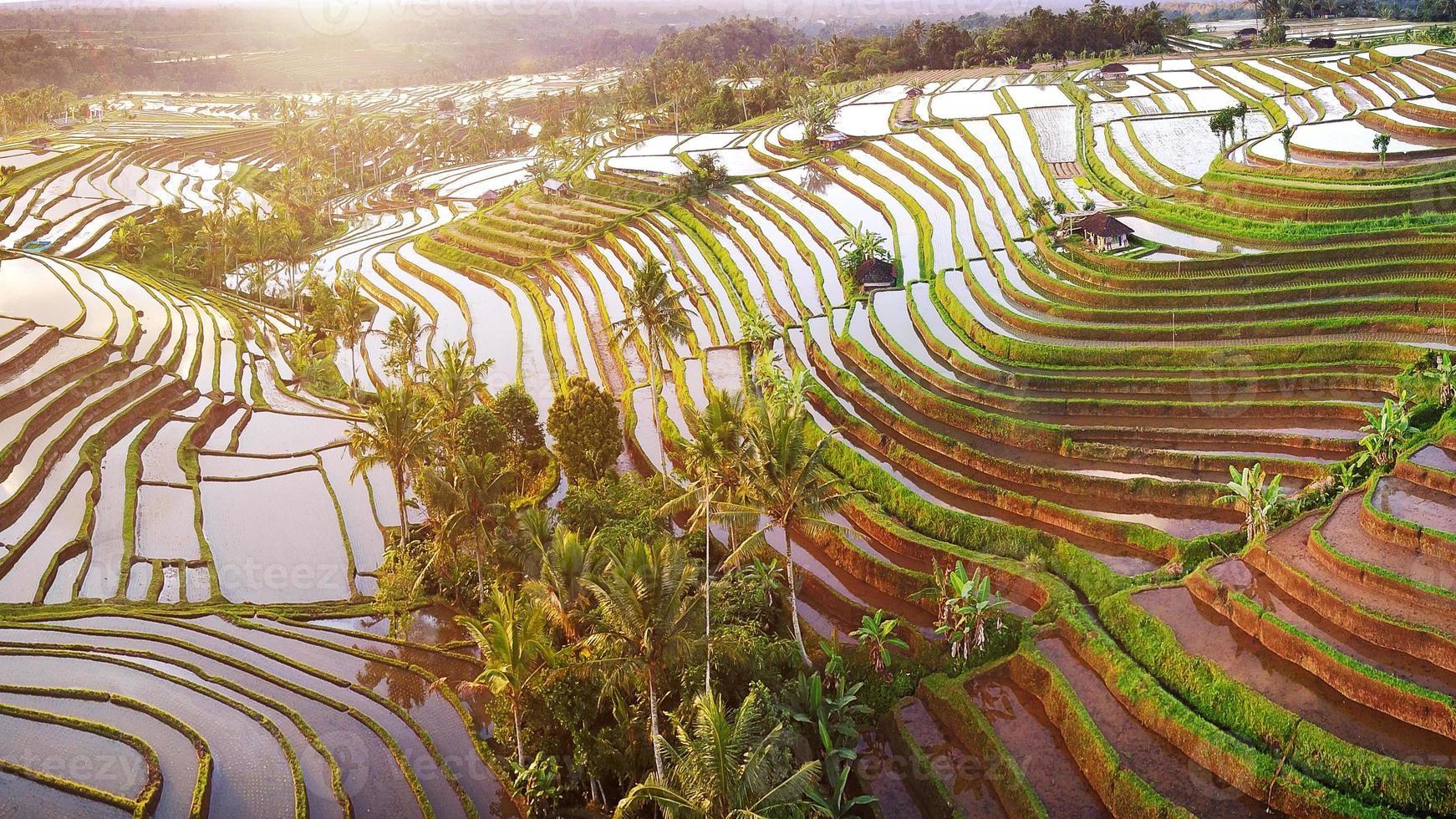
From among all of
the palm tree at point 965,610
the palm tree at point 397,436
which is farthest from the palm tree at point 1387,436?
the palm tree at point 397,436

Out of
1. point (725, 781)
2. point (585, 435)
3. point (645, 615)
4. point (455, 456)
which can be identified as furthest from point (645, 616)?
point (585, 435)

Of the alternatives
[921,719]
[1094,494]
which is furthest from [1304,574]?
[921,719]

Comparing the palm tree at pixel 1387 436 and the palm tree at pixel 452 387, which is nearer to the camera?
the palm tree at pixel 1387 436

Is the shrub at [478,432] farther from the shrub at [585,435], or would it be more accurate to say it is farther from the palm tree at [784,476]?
the palm tree at [784,476]

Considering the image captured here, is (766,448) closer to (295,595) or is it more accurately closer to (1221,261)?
(295,595)

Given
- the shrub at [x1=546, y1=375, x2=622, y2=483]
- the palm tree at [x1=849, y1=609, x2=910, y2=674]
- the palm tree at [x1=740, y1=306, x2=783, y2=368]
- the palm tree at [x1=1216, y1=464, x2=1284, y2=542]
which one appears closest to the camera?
the palm tree at [x1=849, y1=609, x2=910, y2=674]

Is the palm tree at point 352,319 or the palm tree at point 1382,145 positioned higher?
the palm tree at point 1382,145

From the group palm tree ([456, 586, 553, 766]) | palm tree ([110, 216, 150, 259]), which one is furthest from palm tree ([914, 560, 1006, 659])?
palm tree ([110, 216, 150, 259])

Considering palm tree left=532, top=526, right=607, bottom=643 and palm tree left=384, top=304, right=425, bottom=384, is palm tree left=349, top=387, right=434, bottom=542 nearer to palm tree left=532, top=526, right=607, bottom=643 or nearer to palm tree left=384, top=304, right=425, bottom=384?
palm tree left=532, top=526, right=607, bottom=643
